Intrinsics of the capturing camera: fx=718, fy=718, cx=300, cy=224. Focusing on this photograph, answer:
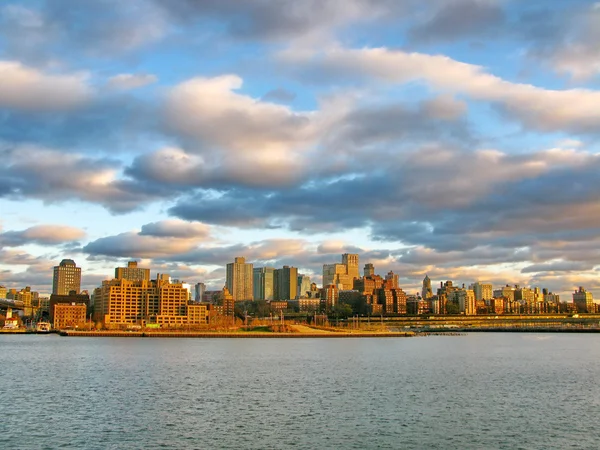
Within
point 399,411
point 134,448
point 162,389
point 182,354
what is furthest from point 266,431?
point 182,354

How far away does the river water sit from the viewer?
49969 millimetres

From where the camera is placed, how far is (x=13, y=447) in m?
47.1

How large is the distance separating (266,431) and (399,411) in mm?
14148

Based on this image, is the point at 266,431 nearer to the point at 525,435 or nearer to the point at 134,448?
the point at 134,448

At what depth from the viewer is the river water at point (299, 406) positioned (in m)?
50.0

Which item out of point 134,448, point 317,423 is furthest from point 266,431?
point 134,448

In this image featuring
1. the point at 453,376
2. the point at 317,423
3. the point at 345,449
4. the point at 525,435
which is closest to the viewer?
the point at 345,449

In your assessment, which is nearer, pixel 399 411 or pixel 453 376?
pixel 399 411

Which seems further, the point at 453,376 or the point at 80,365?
the point at 80,365

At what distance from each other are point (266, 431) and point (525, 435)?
1861 centimetres

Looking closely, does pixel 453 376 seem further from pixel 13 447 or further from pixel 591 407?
pixel 13 447

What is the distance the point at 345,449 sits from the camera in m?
46.8

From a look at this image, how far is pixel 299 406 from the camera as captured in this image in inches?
2557

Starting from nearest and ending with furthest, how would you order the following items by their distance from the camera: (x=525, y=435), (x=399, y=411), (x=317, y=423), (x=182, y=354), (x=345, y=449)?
(x=345, y=449) < (x=525, y=435) < (x=317, y=423) < (x=399, y=411) < (x=182, y=354)
